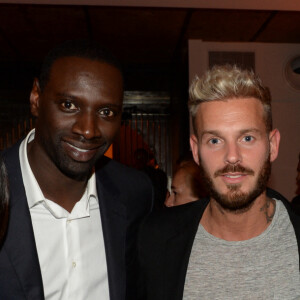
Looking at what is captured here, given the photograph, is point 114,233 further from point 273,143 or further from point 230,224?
point 273,143

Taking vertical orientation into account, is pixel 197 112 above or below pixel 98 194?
above

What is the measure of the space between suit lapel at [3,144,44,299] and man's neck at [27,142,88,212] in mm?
107

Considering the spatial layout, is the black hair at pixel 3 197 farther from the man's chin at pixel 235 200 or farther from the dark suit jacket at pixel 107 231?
the man's chin at pixel 235 200

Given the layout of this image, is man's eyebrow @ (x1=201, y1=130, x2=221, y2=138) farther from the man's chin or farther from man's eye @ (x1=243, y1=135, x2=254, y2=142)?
the man's chin

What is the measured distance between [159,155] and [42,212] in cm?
570

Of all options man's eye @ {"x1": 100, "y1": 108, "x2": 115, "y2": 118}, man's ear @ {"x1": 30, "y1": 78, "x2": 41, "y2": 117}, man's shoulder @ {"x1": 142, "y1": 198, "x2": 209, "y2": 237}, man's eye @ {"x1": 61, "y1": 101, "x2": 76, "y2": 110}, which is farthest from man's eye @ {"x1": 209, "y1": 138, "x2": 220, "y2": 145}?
man's ear @ {"x1": 30, "y1": 78, "x2": 41, "y2": 117}

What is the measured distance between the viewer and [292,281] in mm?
1605

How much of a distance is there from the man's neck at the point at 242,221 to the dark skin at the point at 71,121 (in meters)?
0.60

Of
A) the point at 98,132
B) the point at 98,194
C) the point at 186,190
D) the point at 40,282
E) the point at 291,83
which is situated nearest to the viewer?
the point at 40,282

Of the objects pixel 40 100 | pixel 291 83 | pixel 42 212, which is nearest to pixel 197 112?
pixel 40 100

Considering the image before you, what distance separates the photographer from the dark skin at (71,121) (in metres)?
1.60

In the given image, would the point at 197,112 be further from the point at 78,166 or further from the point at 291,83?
the point at 291,83

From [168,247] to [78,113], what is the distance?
707mm

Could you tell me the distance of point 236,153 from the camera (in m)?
1.70
